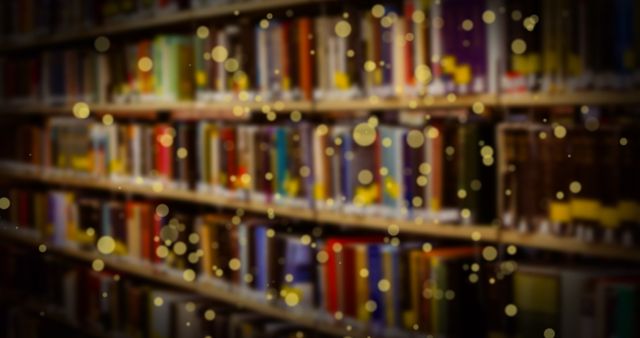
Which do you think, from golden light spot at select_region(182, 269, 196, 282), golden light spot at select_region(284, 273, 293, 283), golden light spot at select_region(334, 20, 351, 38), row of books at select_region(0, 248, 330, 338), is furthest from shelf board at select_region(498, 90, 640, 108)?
golden light spot at select_region(182, 269, 196, 282)

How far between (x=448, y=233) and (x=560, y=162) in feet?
1.43

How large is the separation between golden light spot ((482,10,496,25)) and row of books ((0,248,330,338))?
4.13 feet

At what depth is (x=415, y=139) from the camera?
247cm

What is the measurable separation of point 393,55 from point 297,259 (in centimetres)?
77

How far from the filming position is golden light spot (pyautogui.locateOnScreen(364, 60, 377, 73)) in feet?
8.55

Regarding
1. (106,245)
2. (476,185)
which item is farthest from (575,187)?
(106,245)

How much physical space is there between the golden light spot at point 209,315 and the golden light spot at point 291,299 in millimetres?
428

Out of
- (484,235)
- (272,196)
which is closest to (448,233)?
(484,235)

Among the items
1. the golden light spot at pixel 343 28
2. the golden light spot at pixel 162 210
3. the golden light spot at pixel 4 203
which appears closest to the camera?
the golden light spot at pixel 343 28

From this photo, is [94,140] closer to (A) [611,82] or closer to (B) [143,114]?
(B) [143,114]

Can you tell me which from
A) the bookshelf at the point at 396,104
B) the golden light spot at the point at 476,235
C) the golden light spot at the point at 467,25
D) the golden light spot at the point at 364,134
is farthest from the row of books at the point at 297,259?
the golden light spot at the point at 467,25

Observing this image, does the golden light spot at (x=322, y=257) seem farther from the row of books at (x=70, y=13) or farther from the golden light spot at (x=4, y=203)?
the golden light spot at (x=4, y=203)

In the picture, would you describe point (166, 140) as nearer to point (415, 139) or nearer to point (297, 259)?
point (297, 259)

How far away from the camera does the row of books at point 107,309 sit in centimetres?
317
